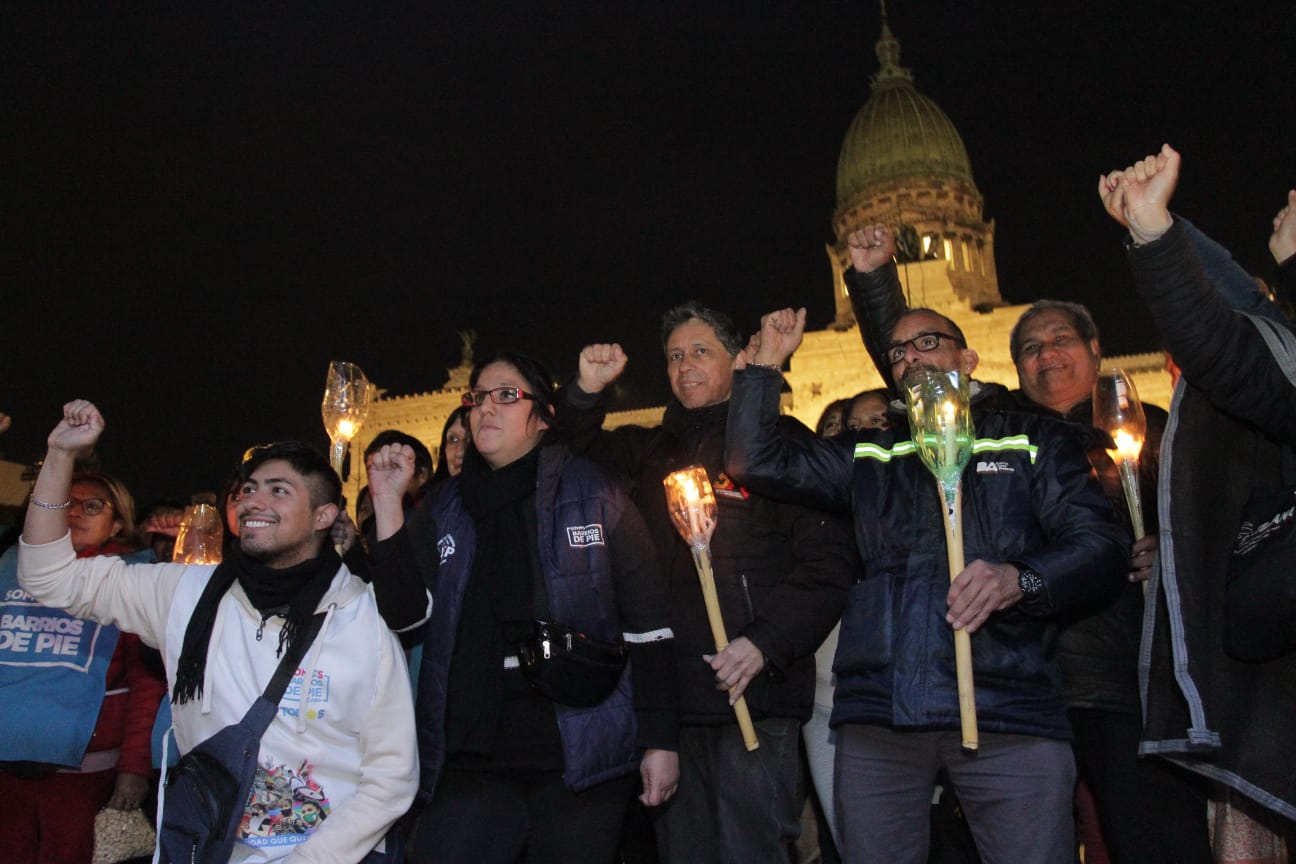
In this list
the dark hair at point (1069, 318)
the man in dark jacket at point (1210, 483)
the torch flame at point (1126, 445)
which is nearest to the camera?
the man in dark jacket at point (1210, 483)

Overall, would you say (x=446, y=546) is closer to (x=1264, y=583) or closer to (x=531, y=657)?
(x=531, y=657)

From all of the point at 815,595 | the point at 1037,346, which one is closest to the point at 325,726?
the point at 815,595

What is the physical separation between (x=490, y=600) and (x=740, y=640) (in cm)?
88

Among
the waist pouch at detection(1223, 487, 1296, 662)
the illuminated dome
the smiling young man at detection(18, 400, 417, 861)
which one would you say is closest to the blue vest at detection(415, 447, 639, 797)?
the smiling young man at detection(18, 400, 417, 861)

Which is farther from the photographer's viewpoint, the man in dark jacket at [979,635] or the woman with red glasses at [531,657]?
the woman with red glasses at [531,657]

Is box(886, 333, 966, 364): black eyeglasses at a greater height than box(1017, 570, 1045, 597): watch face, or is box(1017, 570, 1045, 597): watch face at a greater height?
box(886, 333, 966, 364): black eyeglasses

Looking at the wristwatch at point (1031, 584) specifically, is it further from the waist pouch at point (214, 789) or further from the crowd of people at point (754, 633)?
the waist pouch at point (214, 789)

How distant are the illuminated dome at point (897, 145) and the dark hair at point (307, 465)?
51992 millimetres

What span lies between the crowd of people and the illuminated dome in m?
51.5

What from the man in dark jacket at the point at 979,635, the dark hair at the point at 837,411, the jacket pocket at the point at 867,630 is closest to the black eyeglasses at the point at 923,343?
the man in dark jacket at the point at 979,635

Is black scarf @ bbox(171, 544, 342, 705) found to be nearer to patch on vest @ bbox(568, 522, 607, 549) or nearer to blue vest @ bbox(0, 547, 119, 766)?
patch on vest @ bbox(568, 522, 607, 549)

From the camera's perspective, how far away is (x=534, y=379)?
397cm

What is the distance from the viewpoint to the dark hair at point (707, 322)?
172 inches

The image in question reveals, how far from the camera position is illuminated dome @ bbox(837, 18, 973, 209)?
2069 inches
